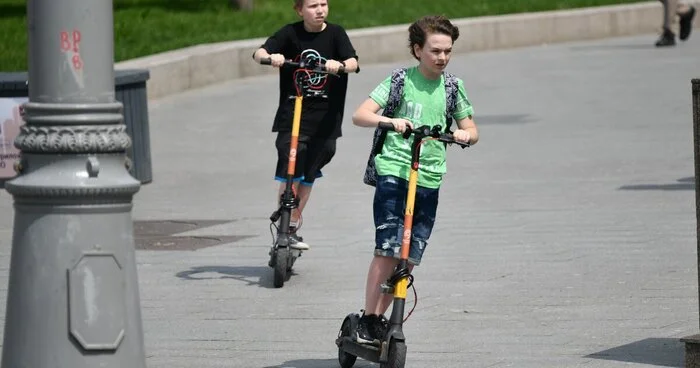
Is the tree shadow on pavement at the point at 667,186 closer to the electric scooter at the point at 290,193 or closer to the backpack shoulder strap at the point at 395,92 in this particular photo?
the electric scooter at the point at 290,193

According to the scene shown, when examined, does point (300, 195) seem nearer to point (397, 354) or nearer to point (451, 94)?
point (451, 94)

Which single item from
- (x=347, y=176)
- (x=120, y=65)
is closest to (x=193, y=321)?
(x=347, y=176)

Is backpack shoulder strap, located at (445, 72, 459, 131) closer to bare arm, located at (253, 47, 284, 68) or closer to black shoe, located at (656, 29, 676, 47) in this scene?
bare arm, located at (253, 47, 284, 68)

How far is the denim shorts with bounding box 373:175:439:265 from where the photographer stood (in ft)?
23.3

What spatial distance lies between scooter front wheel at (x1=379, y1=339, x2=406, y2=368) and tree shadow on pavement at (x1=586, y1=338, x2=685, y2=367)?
3.42ft

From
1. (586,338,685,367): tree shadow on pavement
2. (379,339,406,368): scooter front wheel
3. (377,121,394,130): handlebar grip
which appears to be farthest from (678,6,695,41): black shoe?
(379,339,406,368): scooter front wheel

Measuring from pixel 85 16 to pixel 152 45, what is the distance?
1815 cm

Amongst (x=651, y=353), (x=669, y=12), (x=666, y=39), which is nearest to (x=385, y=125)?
(x=651, y=353)

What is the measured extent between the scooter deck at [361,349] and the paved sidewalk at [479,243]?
312 millimetres

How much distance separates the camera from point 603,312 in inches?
332

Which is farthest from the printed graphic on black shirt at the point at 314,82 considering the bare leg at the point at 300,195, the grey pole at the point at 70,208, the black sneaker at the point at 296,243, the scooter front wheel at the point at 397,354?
the grey pole at the point at 70,208

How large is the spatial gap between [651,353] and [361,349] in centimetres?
134

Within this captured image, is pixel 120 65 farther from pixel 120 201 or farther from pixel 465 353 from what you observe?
pixel 120 201

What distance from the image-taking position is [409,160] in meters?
7.12
